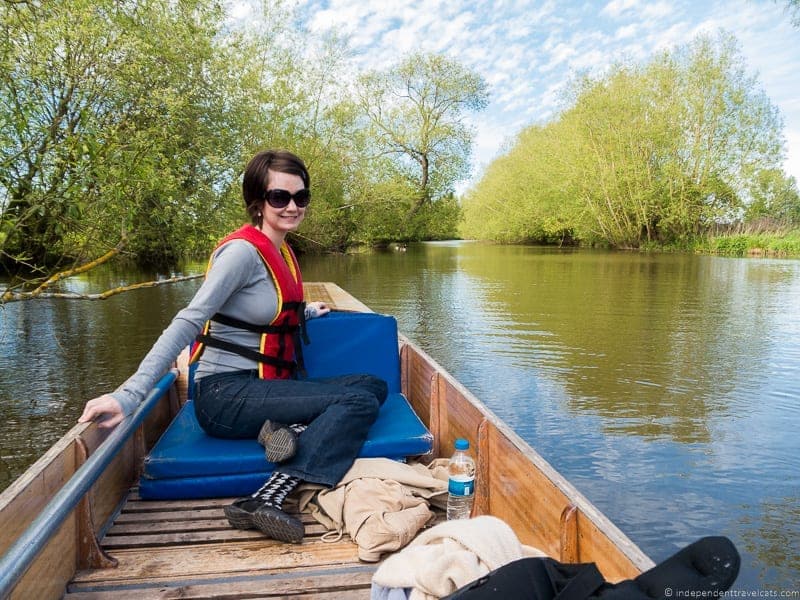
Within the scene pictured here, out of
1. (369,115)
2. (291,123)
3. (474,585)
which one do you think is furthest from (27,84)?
(369,115)

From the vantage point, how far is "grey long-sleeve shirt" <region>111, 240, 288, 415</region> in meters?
1.77

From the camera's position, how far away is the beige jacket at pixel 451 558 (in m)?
1.21

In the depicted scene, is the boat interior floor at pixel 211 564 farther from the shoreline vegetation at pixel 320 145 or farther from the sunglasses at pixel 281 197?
the shoreline vegetation at pixel 320 145

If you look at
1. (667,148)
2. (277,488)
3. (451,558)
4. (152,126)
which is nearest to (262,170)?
(277,488)

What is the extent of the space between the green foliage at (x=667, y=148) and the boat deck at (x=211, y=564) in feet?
91.3

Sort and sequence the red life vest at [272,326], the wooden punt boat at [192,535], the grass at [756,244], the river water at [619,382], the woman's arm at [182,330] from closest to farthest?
the wooden punt boat at [192,535] → the woman's arm at [182,330] → the red life vest at [272,326] → the river water at [619,382] → the grass at [756,244]

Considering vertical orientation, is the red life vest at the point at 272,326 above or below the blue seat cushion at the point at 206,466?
above

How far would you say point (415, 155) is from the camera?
28.9 meters

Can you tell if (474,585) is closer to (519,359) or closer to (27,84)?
(519,359)

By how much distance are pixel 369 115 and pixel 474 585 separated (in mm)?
28413

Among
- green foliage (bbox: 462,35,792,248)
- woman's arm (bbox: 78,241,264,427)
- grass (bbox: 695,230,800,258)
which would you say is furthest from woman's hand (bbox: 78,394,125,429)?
green foliage (bbox: 462,35,792,248)

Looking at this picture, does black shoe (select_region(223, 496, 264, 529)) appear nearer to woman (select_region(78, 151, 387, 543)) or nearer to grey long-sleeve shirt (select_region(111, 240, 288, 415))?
woman (select_region(78, 151, 387, 543))

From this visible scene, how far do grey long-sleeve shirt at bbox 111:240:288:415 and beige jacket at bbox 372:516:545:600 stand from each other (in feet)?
3.09

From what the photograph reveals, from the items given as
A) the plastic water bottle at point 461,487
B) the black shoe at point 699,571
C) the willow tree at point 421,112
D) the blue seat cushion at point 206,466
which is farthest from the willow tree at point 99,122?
the willow tree at point 421,112
